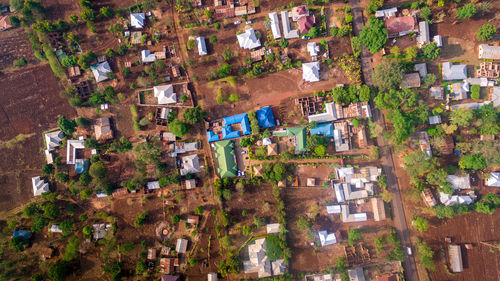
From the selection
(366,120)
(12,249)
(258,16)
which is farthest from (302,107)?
(12,249)

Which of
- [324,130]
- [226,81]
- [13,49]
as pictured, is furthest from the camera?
[13,49]

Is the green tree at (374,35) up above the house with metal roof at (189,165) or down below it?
above

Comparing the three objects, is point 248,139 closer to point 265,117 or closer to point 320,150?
point 265,117

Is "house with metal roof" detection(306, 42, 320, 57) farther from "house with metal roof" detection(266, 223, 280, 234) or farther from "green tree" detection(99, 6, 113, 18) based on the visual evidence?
"green tree" detection(99, 6, 113, 18)

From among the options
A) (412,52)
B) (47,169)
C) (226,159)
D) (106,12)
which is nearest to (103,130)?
(47,169)

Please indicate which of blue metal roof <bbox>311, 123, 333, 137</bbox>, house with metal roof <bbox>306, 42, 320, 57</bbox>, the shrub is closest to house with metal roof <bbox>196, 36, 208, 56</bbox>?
house with metal roof <bbox>306, 42, 320, 57</bbox>

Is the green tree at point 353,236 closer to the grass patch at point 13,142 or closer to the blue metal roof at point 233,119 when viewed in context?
the blue metal roof at point 233,119

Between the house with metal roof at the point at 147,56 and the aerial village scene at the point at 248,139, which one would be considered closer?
the aerial village scene at the point at 248,139

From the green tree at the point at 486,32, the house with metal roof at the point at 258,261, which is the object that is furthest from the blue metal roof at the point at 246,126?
the green tree at the point at 486,32
